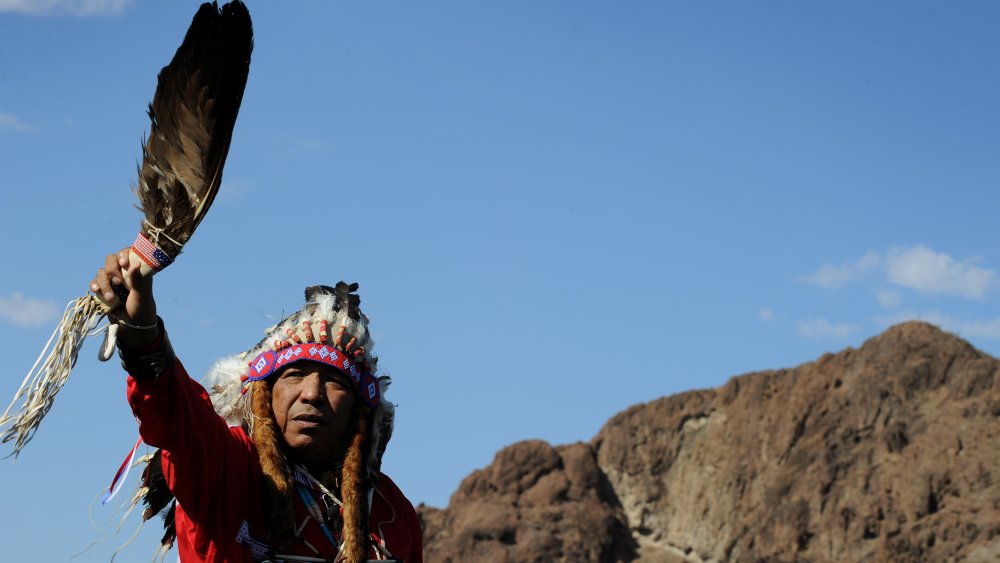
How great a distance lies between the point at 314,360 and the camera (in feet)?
16.1

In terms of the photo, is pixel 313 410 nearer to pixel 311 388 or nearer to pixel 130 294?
pixel 311 388

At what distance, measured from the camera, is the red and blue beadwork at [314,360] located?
16.1ft

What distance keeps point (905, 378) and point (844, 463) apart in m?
2.71

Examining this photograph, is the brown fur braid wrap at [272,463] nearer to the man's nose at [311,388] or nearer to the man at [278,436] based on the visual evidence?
the man at [278,436]

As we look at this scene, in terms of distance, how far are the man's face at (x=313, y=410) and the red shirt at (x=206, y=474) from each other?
5.8 inches

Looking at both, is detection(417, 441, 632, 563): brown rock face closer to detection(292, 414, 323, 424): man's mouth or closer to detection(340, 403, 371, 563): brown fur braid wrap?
detection(340, 403, 371, 563): brown fur braid wrap

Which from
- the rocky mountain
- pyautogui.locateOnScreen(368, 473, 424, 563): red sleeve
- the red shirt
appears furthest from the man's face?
the rocky mountain

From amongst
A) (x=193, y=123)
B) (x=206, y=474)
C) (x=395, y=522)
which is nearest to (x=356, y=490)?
(x=395, y=522)

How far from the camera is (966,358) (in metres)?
35.8

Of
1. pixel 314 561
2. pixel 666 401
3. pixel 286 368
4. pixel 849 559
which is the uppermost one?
pixel 666 401

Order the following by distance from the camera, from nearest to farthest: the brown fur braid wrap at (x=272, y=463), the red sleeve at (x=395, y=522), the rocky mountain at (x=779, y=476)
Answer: the brown fur braid wrap at (x=272, y=463), the red sleeve at (x=395, y=522), the rocky mountain at (x=779, y=476)

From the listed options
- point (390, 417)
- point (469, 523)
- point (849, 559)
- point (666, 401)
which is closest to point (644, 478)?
point (666, 401)

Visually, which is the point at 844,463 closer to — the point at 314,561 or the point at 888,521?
the point at 888,521

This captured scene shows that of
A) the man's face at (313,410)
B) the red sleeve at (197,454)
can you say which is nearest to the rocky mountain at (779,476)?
the man's face at (313,410)
